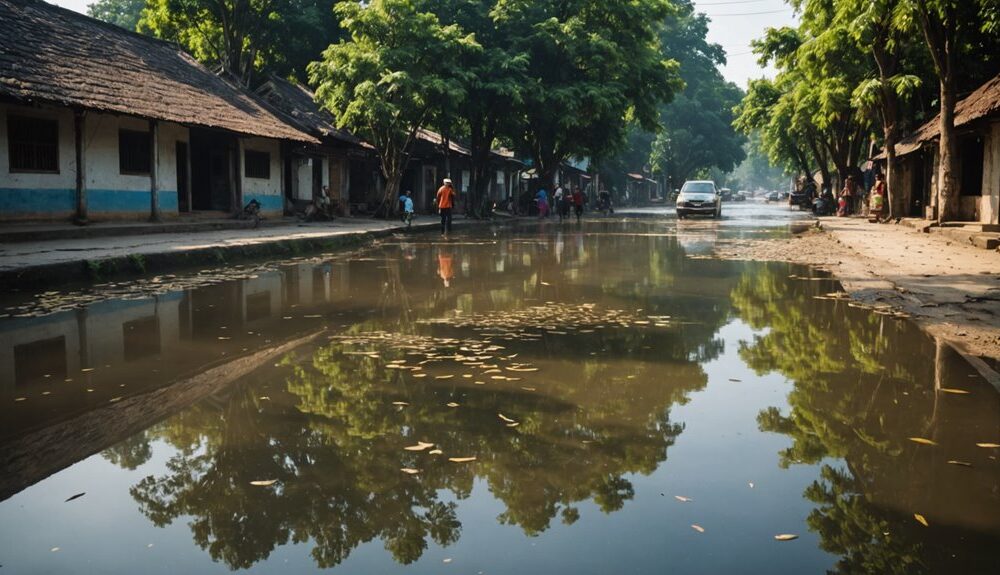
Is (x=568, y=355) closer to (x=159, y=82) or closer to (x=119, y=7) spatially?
(x=159, y=82)

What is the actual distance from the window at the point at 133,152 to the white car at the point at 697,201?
25.8 meters

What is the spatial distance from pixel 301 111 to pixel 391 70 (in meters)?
6.11

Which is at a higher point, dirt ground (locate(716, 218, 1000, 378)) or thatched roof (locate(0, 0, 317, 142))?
thatched roof (locate(0, 0, 317, 142))

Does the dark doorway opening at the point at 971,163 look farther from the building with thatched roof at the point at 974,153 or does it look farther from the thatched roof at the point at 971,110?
the thatched roof at the point at 971,110

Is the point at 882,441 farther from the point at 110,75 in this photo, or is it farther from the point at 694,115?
the point at 694,115

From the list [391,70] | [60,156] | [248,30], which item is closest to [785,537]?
[60,156]

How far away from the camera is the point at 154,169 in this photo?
72.8 ft

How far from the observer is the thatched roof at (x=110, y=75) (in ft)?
57.8

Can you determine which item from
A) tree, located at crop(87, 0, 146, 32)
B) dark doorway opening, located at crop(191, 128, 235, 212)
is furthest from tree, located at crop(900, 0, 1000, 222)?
tree, located at crop(87, 0, 146, 32)

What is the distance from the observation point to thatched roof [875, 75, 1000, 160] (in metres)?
19.1

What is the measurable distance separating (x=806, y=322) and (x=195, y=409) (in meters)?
6.40

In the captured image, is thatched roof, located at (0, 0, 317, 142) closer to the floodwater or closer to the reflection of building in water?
the reflection of building in water

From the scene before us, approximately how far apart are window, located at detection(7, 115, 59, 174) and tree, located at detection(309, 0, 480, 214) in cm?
1008

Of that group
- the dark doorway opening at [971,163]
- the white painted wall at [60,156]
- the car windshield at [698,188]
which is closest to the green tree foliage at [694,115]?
the car windshield at [698,188]
